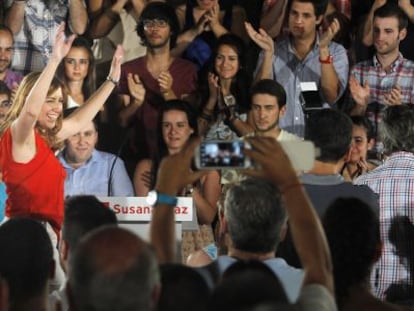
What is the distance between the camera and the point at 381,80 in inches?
294

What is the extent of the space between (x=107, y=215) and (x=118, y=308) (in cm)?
124

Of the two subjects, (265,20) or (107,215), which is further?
(265,20)

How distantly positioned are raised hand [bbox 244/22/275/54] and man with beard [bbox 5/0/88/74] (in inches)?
45.5

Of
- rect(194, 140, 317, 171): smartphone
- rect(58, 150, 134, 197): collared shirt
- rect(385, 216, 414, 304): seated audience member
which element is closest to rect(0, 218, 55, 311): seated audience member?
rect(194, 140, 317, 171): smartphone

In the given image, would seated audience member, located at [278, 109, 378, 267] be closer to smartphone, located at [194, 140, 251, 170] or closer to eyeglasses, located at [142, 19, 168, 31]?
smartphone, located at [194, 140, 251, 170]

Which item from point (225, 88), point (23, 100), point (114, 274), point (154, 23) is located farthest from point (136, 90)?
point (114, 274)

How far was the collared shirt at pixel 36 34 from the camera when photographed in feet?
24.8

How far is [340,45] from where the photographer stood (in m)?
7.51

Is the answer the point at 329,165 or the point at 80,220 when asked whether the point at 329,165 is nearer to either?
the point at 329,165

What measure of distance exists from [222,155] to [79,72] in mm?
4684

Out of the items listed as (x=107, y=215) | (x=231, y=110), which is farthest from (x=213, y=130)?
(x=107, y=215)

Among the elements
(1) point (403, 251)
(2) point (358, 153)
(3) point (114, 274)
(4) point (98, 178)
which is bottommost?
(1) point (403, 251)

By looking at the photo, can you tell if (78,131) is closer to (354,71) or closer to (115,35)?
(115,35)

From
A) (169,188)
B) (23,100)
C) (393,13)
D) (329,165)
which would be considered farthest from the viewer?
(393,13)
